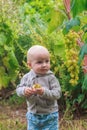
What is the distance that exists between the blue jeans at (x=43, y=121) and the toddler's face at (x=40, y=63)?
350mm

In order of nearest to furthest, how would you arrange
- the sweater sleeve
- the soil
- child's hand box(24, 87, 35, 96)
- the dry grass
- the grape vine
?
A: the grape vine → child's hand box(24, 87, 35, 96) → the sweater sleeve → the dry grass → the soil

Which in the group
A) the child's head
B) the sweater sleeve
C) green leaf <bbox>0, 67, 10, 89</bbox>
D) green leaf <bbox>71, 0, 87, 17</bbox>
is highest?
green leaf <bbox>71, 0, 87, 17</bbox>

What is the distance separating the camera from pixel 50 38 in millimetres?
4887

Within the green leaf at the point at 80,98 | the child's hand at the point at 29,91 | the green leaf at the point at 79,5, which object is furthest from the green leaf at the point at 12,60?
the green leaf at the point at 79,5

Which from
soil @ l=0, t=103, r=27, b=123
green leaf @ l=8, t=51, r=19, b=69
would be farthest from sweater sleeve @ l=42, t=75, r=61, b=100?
green leaf @ l=8, t=51, r=19, b=69

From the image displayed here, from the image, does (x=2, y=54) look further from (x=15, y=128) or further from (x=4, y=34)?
(x=15, y=128)

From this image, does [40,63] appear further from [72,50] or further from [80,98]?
[80,98]

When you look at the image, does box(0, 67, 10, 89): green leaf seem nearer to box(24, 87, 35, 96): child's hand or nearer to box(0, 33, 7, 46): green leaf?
box(0, 33, 7, 46): green leaf

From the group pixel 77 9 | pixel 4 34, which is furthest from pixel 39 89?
pixel 4 34

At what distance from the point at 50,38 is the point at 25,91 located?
6.22ft

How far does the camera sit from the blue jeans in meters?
3.33

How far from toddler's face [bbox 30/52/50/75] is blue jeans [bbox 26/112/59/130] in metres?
0.35

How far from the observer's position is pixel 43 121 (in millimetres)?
3336

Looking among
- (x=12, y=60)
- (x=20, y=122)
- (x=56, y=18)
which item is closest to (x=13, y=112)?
(x=20, y=122)
